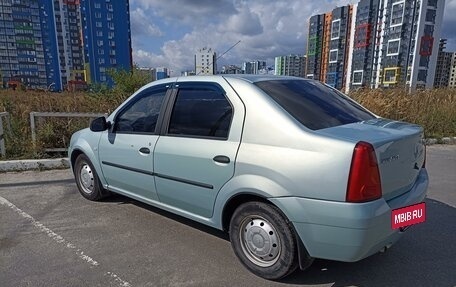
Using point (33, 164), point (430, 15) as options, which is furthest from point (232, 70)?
point (430, 15)

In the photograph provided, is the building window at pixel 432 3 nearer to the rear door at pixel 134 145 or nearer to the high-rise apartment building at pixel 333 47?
the high-rise apartment building at pixel 333 47

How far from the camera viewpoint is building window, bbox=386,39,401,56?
189 ft

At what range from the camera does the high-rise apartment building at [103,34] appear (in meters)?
66.9

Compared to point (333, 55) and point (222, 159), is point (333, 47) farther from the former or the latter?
point (222, 159)

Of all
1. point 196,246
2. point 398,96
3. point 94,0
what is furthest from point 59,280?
point 94,0

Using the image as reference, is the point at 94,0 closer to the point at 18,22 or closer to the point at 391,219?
the point at 18,22

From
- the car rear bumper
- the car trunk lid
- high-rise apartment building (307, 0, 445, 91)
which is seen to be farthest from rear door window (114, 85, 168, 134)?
high-rise apartment building (307, 0, 445, 91)

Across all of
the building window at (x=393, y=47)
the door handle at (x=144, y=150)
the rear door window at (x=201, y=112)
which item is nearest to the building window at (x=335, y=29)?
the building window at (x=393, y=47)

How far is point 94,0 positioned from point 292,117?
250 feet

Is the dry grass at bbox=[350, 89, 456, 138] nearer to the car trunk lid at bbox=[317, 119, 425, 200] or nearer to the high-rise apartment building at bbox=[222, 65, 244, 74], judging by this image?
the high-rise apartment building at bbox=[222, 65, 244, 74]

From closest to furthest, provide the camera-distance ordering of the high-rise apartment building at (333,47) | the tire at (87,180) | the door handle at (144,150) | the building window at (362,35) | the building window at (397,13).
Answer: the door handle at (144,150) < the tire at (87,180) < the building window at (397,13) < the building window at (362,35) < the high-rise apartment building at (333,47)

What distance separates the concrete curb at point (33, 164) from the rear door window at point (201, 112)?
419 cm

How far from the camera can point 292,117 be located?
2.48 metres

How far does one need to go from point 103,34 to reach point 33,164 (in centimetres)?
7056
